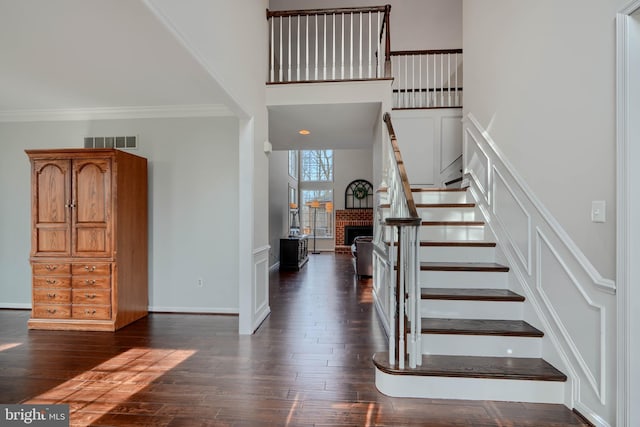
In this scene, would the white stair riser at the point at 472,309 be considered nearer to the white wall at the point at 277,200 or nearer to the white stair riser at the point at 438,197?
the white stair riser at the point at 438,197

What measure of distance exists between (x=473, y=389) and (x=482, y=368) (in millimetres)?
148

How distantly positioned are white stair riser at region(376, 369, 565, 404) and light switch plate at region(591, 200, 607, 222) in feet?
3.51

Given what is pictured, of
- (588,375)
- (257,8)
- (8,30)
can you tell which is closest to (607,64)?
(588,375)

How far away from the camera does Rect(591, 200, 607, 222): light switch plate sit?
5.61 feet

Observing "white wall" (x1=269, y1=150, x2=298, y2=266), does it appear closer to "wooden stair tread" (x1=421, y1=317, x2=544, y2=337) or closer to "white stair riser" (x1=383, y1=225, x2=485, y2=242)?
"white stair riser" (x1=383, y1=225, x2=485, y2=242)

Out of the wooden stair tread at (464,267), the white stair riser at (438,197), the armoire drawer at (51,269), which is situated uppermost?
the white stair riser at (438,197)

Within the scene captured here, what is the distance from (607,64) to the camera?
1.71m

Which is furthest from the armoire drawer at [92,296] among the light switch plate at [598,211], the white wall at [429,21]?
the white wall at [429,21]


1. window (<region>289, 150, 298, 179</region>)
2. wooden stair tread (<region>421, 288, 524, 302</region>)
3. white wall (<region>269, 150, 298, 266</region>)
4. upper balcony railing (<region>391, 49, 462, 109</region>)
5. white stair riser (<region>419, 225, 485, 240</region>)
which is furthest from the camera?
window (<region>289, 150, 298, 179</region>)

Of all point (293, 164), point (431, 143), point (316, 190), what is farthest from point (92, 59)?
point (316, 190)

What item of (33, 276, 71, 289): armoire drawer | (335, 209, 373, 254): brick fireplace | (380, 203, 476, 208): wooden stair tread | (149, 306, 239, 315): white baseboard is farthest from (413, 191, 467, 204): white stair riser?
(335, 209, 373, 254): brick fireplace

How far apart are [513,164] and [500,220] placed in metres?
0.53

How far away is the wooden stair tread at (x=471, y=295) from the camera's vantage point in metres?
2.43

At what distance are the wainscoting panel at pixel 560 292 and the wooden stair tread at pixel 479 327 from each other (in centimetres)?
10
